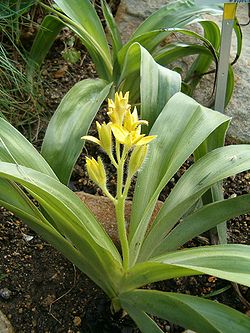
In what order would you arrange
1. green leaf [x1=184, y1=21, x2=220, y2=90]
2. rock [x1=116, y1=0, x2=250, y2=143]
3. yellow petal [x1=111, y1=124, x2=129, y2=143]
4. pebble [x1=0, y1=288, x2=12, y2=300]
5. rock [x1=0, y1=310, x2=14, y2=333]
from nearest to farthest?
yellow petal [x1=111, y1=124, x2=129, y2=143] < rock [x1=0, y1=310, x2=14, y2=333] < pebble [x1=0, y1=288, x2=12, y2=300] < green leaf [x1=184, y1=21, x2=220, y2=90] < rock [x1=116, y1=0, x2=250, y2=143]

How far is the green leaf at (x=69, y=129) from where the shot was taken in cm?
123

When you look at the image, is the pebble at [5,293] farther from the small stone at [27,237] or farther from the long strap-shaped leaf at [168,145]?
the long strap-shaped leaf at [168,145]

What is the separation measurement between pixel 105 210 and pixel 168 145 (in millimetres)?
346

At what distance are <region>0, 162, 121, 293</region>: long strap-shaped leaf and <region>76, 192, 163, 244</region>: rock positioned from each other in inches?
10.7

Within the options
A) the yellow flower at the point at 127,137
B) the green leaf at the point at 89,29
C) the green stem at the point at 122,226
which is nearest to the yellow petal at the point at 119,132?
the yellow flower at the point at 127,137

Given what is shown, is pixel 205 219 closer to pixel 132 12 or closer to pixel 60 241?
pixel 60 241

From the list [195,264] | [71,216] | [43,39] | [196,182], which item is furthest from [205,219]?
[43,39]

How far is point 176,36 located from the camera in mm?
2021

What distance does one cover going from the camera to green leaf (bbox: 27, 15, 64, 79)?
1719 millimetres

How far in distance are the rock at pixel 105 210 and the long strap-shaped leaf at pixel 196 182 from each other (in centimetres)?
25

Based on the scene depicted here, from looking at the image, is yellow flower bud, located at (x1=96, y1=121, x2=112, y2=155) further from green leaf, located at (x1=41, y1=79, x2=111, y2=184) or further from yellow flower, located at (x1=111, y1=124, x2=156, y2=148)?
green leaf, located at (x1=41, y1=79, x2=111, y2=184)

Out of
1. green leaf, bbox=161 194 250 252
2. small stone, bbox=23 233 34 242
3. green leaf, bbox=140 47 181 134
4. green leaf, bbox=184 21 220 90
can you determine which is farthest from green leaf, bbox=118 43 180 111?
small stone, bbox=23 233 34 242

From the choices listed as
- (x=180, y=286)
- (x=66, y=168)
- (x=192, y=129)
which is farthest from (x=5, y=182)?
(x=180, y=286)

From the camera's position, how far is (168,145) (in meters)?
1.14
